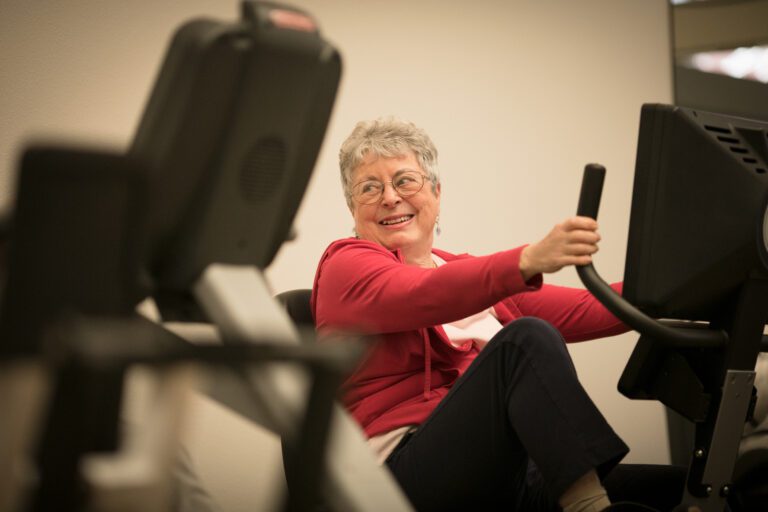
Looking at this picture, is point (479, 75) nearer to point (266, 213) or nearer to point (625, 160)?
point (625, 160)

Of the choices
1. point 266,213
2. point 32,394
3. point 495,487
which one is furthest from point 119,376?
Answer: point 495,487

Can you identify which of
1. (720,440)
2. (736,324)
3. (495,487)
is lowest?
(495,487)

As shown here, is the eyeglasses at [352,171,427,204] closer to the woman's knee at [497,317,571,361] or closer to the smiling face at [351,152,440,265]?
the smiling face at [351,152,440,265]

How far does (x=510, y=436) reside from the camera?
1.65 m

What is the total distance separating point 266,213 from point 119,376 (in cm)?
43

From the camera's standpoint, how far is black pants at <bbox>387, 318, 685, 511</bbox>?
153 cm

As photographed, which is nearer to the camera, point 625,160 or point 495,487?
point 495,487

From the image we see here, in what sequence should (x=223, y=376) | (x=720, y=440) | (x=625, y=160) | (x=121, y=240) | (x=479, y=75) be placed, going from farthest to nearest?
1. (x=625, y=160)
2. (x=479, y=75)
3. (x=720, y=440)
4. (x=223, y=376)
5. (x=121, y=240)

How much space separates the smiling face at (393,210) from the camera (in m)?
2.12

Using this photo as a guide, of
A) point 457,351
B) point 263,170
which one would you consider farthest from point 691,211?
point 263,170

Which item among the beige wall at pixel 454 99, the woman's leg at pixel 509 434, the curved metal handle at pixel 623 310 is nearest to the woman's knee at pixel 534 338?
the woman's leg at pixel 509 434

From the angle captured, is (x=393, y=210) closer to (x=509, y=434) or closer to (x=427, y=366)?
(x=427, y=366)

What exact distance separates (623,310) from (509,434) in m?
0.34

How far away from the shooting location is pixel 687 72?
3654 mm
